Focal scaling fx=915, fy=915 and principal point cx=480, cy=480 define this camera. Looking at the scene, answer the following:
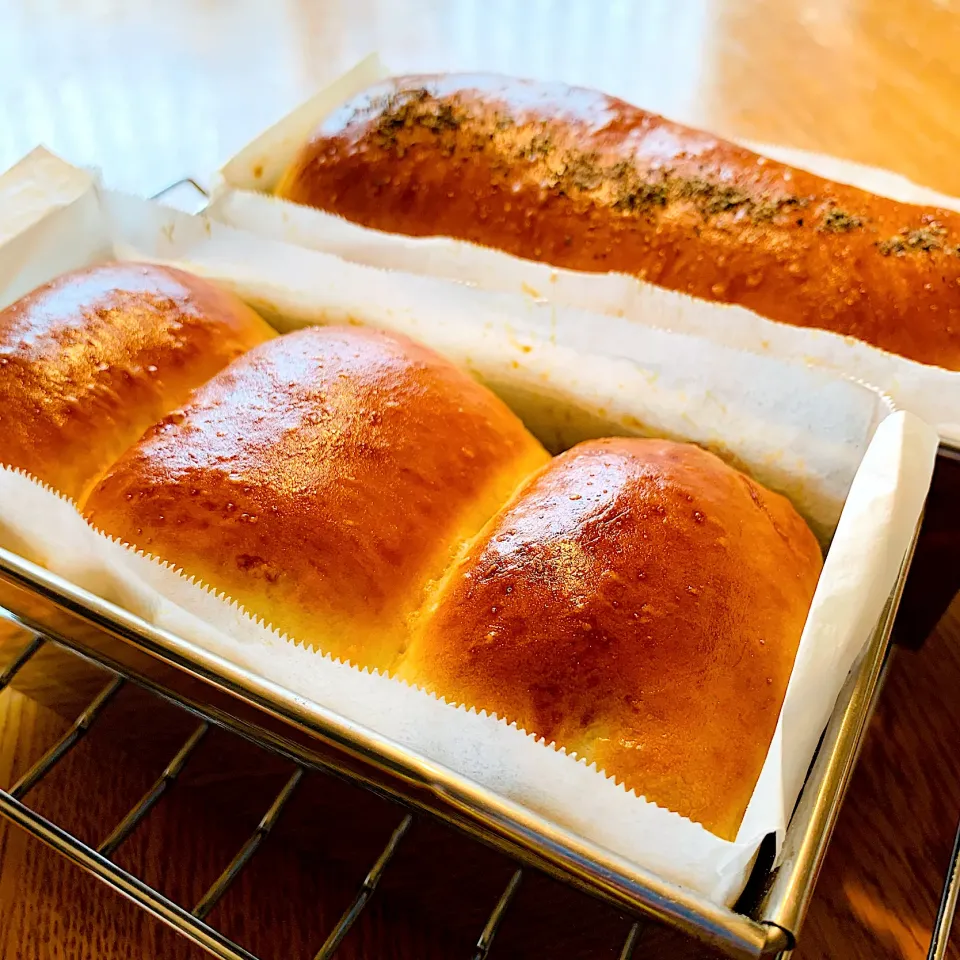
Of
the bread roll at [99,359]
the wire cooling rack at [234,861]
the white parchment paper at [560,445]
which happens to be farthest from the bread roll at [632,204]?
the wire cooling rack at [234,861]

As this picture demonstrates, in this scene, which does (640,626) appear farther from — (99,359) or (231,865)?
(99,359)

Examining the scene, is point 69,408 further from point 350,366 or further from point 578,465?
point 578,465

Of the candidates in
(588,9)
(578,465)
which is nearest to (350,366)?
(578,465)

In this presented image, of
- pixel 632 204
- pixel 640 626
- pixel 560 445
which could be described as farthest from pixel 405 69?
pixel 640 626

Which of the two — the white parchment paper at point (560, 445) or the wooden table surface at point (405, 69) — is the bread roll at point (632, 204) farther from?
the wooden table surface at point (405, 69)

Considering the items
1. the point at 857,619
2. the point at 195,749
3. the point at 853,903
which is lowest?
the point at 853,903
